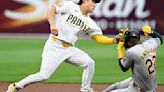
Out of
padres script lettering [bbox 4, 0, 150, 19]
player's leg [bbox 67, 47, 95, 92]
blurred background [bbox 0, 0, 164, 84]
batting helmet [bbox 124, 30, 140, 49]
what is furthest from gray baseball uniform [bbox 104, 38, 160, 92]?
padres script lettering [bbox 4, 0, 150, 19]

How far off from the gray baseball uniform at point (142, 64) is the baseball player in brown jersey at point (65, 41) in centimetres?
98

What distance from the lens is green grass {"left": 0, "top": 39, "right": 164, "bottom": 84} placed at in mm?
11531

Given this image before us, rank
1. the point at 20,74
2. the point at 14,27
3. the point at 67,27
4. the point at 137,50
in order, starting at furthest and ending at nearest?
the point at 14,27 → the point at 20,74 → the point at 67,27 → the point at 137,50

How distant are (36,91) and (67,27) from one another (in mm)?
1567

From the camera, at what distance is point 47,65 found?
873 centimetres

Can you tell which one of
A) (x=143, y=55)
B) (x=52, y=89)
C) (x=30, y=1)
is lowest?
(x=52, y=89)

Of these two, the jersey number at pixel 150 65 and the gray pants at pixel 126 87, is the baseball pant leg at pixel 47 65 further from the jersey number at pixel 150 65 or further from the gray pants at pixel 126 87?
the jersey number at pixel 150 65

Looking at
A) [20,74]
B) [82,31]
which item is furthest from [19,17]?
[82,31]

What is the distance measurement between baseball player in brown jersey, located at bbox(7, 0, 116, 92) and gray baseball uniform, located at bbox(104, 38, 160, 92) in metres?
0.98

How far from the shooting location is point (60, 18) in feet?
29.2

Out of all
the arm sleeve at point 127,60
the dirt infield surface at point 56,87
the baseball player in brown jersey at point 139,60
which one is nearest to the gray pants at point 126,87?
the baseball player in brown jersey at point 139,60

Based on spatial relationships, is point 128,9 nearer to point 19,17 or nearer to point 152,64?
point 19,17

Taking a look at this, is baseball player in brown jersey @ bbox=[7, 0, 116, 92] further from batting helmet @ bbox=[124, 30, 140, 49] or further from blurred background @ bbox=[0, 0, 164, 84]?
blurred background @ bbox=[0, 0, 164, 84]

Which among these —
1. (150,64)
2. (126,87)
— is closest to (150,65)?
(150,64)
